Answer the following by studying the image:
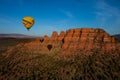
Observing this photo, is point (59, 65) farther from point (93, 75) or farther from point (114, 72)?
point (114, 72)

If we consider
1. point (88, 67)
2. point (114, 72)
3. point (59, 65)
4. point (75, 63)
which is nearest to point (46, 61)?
point (59, 65)

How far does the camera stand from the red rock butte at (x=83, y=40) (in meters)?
62.8

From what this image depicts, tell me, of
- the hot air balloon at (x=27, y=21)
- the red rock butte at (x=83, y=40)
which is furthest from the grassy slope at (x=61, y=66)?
the hot air balloon at (x=27, y=21)

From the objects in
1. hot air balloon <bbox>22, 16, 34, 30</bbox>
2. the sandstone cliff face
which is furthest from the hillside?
hot air balloon <bbox>22, 16, 34, 30</bbox>

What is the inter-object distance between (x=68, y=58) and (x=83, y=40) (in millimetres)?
10407

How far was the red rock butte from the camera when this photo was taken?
62.8 m

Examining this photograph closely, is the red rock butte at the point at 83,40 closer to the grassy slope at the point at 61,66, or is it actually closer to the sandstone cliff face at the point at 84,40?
the sandstone cliff face at the point at 84,40

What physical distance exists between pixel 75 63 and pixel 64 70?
16.9 feet

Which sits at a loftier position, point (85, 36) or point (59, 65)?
point (85, 36)

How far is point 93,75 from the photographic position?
2085 inches

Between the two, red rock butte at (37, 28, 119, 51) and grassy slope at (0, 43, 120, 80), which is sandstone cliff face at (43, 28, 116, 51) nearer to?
red rock butte at (37, 28, 119, 51)

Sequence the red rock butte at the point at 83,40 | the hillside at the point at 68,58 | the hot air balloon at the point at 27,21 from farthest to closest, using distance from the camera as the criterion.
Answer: the hot air balloon at the point at 27,21, the red rock butte at the point at 83,40, the hillside at the point at 68,58

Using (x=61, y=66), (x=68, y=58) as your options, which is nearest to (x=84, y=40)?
(x=68, y=58)

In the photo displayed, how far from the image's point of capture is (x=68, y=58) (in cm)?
6325
